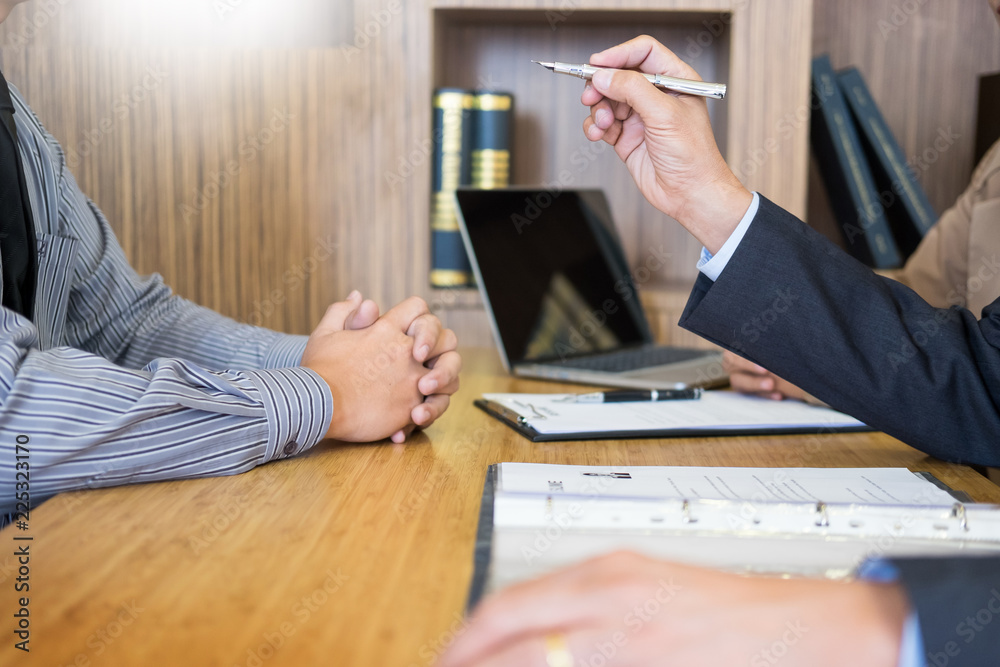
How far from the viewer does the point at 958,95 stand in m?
1.74

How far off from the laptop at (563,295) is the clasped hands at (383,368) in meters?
0.33

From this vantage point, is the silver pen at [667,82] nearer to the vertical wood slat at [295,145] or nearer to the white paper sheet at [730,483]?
the white paper sheet at [730,483]

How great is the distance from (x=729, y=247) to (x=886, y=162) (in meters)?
0.92

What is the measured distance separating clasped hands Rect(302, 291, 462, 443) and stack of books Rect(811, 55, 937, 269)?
959 millimetres

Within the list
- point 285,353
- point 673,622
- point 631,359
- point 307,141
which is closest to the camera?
point 673,622

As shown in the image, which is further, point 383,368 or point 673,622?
point 383,368

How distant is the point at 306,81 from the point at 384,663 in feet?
3.94

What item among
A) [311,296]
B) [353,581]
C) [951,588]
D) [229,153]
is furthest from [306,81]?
[951,588]

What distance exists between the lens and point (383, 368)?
862mm

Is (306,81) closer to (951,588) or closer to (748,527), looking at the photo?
(748,527)

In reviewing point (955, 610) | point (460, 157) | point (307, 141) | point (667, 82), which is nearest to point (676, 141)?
point (667, 82)

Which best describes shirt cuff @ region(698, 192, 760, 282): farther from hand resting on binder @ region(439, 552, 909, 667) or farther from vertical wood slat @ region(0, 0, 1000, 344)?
vertical wood slat @ region(0, 0, 1000, 344)

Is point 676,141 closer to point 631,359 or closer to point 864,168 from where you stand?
point 631,359

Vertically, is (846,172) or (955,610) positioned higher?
(846,172)
